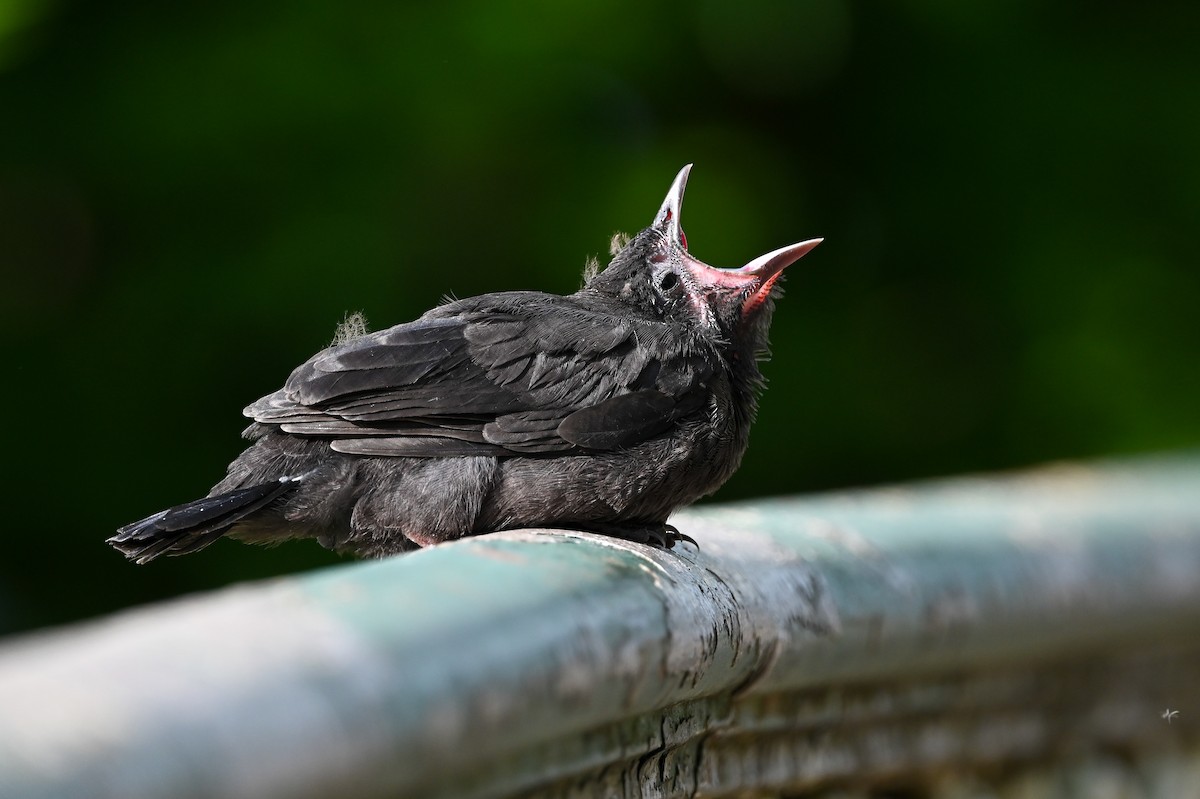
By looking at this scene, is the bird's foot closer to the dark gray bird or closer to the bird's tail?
the dark gray bird

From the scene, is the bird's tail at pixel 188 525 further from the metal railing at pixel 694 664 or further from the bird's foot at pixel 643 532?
the metal railing at pixel 694 664

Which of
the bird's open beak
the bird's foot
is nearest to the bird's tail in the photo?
the bird's foot

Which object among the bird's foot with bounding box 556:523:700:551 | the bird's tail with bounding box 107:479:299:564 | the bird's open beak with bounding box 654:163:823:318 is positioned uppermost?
the bird's open beak with bounding box 654:163:823:318

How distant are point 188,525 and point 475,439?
1.73ft

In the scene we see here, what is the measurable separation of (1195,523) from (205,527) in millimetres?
1806

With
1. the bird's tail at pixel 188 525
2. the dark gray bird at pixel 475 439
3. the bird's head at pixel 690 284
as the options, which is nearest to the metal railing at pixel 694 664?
the dark gray bird at pixel 475 439

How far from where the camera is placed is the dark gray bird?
270 centimetres

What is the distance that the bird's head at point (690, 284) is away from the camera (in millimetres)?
3078

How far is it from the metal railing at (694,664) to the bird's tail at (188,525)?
821 mm

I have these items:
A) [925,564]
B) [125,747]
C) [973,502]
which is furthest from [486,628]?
[973,502]

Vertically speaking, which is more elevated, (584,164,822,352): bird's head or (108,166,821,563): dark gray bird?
(584,164,822,352): bird's head

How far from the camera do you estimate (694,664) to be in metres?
1.75

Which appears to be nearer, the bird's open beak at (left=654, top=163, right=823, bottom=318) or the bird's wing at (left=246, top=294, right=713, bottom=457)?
Answer: the bird's wing at (left=246, top=294, right=713, bottom=457)

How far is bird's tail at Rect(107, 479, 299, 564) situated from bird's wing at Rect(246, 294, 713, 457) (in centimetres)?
15
